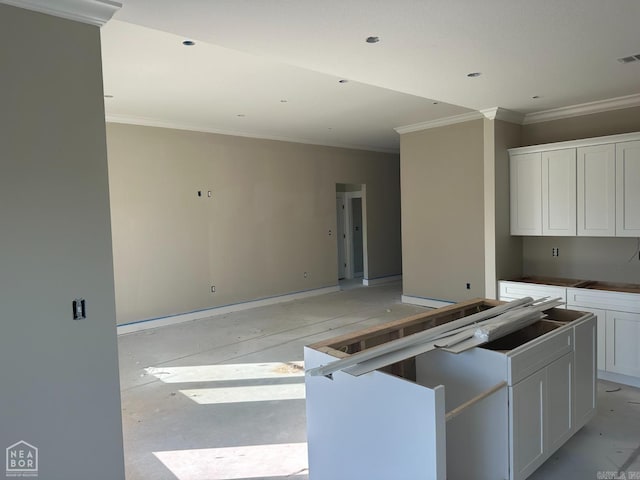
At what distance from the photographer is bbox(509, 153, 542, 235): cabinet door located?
4.94 metres

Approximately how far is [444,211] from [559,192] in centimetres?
215

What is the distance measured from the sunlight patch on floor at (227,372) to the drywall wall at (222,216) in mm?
1976

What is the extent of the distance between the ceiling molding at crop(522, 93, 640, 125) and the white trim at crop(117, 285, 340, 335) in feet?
15.5

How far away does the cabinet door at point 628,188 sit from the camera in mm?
4215

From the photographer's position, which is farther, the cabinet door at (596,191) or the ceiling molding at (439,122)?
the ceiling molding at (439,122)

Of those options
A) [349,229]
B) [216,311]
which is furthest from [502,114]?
[349,229]

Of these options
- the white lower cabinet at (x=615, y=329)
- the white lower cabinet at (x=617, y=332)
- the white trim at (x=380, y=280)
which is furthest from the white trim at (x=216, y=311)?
the white lower cabinet at (x=617, y=332)

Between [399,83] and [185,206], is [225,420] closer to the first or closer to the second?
[399,83]

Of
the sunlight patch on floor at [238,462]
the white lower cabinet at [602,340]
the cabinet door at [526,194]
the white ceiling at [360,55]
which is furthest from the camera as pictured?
the cabinet door at [526,194]

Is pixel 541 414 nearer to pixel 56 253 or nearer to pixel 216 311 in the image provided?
pixel 56 253

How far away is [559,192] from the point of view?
15.6 feet

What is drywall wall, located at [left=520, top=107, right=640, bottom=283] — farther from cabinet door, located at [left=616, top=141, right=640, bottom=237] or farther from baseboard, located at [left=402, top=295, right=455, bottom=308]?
baseboard, located at [left=402, top=295, right=455, bottom=308]

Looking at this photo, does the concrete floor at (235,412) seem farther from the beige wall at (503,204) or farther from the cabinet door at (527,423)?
the beige wall at (503,204)

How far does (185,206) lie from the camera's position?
22.0 feet
